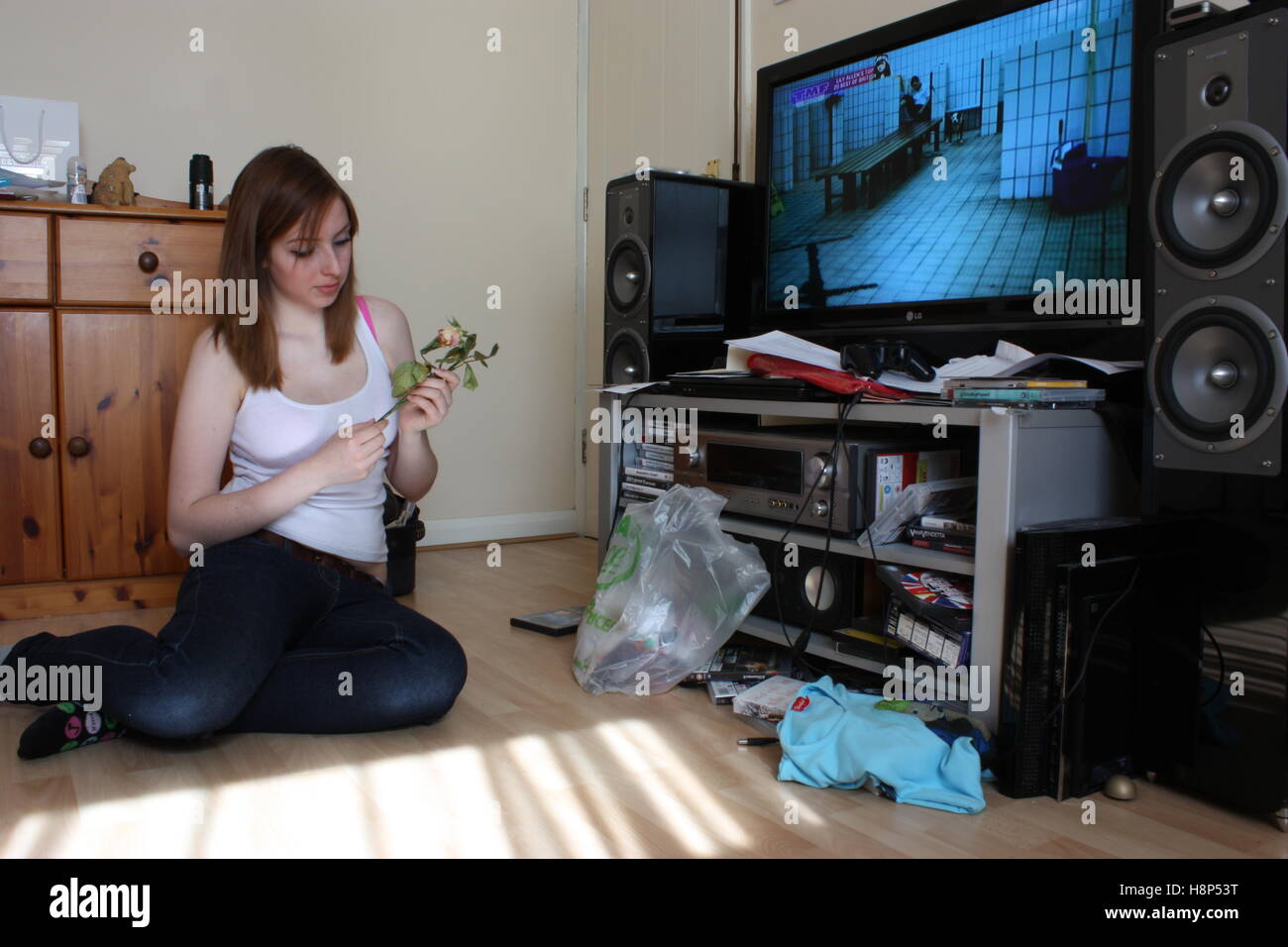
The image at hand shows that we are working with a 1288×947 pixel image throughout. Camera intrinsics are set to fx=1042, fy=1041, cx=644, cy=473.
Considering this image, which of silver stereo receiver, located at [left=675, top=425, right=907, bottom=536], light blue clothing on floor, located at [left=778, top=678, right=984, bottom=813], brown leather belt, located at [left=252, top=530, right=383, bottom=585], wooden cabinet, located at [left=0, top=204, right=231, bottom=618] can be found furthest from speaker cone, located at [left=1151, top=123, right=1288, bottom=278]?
wooden cabinet, located at [left=0, top=204, right=231, bottom=618]

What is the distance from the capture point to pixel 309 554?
1.64 m

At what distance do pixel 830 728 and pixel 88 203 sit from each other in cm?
202

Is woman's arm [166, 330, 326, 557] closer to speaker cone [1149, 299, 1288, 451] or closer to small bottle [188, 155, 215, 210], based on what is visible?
small bottle [188, 155, 215, 210]

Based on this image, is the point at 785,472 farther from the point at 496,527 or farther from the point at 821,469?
the point at 496,527

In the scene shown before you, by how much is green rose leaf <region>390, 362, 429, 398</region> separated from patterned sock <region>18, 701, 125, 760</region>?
63cm

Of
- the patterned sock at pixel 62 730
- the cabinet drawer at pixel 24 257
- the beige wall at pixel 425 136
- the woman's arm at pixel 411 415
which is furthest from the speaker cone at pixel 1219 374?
the beige wall at pixel 425 136

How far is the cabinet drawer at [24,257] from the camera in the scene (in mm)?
2205

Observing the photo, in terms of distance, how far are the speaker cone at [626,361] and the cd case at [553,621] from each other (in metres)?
0.53

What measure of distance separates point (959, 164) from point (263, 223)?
1189mm

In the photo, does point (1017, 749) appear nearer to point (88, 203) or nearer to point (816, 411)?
point (816, 411)

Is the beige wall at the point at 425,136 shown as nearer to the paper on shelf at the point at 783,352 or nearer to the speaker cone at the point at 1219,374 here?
the paper on shelf at the point at 783,352

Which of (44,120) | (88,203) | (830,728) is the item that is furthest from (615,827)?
(44,120)

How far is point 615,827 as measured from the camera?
1255 millimetres

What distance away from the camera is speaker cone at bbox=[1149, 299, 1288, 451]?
3.96ft
